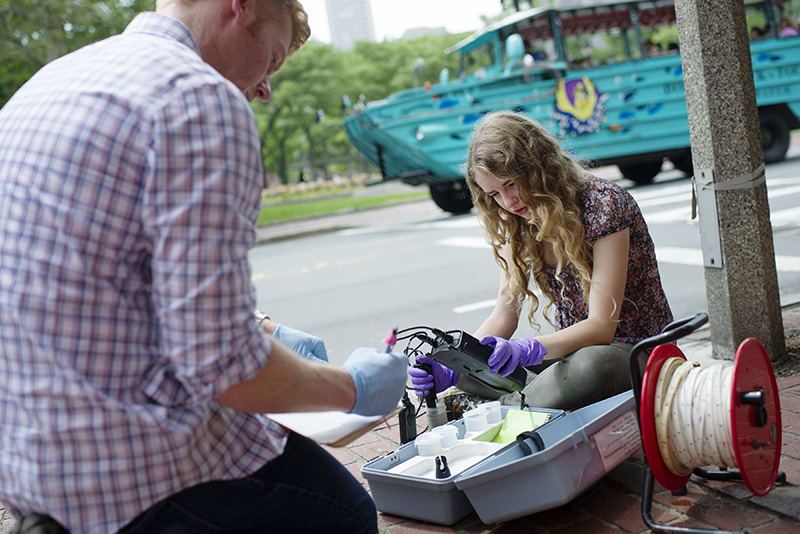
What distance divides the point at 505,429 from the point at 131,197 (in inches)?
70.6

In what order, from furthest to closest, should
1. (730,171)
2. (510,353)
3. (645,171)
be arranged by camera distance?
(645,171) < (730,171) < (510,353)

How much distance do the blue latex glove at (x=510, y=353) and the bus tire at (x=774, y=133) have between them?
13.3m

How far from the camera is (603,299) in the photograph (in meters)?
2.72

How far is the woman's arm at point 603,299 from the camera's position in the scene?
8.94ft

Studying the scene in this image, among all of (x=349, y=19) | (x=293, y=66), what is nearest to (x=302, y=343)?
(x=293, y=66)

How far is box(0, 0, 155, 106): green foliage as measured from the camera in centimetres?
1320

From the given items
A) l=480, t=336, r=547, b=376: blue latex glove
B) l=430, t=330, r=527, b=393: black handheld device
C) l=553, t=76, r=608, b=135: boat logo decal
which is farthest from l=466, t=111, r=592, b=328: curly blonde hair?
l=553, t=76, r=608, b=135: boat logo decal

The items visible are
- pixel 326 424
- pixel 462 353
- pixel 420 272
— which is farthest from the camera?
pixel 420 272

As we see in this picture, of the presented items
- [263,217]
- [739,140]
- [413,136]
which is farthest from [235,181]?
[263,217]

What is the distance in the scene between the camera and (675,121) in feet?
45.3

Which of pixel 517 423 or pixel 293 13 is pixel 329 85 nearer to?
pixel 517 423

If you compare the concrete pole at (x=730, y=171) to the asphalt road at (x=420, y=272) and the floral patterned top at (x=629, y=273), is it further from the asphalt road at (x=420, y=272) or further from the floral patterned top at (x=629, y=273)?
the asphalt road at (x=420, y=272)

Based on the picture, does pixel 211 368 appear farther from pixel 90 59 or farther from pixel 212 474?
pixel 90 59

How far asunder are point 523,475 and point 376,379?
2.47 ft
